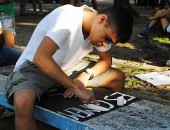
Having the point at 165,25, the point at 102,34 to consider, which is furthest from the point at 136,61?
the point at 102,34

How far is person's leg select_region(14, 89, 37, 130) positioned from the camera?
8.27 feet

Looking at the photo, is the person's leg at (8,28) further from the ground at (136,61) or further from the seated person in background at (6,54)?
the ground at (136,61)

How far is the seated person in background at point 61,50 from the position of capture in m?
2.56

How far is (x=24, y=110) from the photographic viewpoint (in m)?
2.52

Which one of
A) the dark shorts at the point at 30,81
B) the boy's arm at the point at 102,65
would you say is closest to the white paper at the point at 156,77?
the boy's arm at the point at 102,65

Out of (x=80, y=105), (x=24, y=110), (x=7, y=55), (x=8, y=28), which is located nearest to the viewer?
(x=24, y=110)

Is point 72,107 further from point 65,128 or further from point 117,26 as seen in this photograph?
point 117,26

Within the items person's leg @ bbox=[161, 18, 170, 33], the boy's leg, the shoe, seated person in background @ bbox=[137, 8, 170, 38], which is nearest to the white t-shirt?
the boy's leg

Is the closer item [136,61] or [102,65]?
[102,65]

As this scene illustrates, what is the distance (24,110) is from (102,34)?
775 mm

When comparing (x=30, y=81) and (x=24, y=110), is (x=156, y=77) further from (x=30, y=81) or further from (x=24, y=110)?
(x=24, y=110)

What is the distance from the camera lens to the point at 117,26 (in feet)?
8.41

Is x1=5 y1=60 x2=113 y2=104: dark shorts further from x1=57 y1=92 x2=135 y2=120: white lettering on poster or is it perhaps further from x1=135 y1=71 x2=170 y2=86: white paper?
x1=135 y1=71 x2=170 y2=86: white paper

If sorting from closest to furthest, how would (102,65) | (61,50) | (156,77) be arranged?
(61,50) < (102,65) < (156,77)
